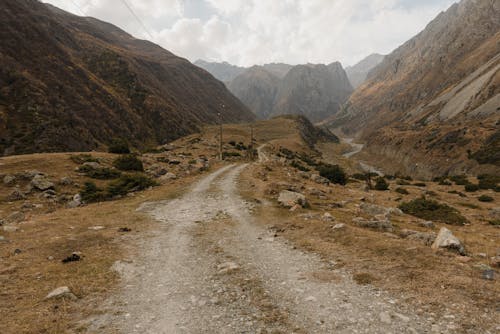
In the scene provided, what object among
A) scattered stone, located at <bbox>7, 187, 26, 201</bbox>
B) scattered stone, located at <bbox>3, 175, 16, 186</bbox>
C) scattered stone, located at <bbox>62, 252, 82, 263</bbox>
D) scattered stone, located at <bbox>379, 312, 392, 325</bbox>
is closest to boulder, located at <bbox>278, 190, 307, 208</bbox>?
scattered stone, located at <bbox>379, 312, 392, 325</bbox>

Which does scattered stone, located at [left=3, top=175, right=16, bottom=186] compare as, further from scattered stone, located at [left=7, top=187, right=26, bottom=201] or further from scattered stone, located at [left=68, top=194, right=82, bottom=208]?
scattered stone, located at [left=68, top=194, right=82, bottom=208]

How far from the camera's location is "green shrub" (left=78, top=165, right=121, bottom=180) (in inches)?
937

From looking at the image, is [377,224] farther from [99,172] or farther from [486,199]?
[99,172]

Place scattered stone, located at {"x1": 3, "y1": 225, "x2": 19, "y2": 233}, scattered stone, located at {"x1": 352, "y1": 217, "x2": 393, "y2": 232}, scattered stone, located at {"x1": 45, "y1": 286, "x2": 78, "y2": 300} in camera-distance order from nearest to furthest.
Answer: scattered stone, located at {"x1": 45, "y1": 286, "x2": 78, "y2": 300} < scattered stone, located at {"x1": 3, "y1": 225, "x2": 19, "y2": 233} < scattered stone, located at {"x1": 352, "y1": 217, "x2": 393, "y2": 232}

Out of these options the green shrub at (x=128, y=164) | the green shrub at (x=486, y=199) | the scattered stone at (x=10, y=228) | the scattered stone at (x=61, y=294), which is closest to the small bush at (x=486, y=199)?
the green shrub at (x=486, y=199)

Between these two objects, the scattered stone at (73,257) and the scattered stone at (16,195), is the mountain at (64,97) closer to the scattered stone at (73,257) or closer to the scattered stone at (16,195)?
the scattered stone at (16,195)

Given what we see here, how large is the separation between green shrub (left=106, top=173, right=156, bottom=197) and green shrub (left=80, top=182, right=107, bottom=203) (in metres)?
0.57

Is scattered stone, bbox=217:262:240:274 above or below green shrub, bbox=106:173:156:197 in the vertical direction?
below

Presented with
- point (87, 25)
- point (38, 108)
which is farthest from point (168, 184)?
point (87, 25)

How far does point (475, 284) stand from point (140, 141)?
91.5m

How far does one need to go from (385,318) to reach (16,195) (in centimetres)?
2155

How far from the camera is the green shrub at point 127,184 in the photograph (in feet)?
68.6

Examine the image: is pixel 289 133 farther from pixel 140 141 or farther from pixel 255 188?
pixel 255 188

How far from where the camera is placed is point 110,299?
689 centimetres
